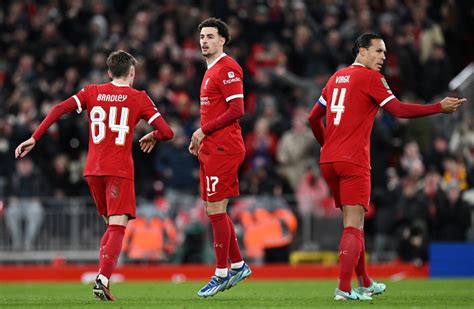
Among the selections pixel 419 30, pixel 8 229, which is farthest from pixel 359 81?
pixel 419 30

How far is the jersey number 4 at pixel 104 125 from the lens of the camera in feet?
42.6

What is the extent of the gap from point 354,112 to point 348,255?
5.00 ft

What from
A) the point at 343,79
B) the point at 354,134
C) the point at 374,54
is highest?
the point at 374,54

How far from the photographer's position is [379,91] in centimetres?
1259

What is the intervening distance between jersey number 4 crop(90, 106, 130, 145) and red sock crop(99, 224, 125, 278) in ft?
3.08

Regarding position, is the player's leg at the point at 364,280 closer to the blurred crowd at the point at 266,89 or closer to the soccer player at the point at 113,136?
the soccer player at the point at 113,136

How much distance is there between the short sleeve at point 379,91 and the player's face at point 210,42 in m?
1.84

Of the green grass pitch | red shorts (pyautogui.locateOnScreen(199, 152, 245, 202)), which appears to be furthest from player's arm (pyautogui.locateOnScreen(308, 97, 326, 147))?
the green grass pitch

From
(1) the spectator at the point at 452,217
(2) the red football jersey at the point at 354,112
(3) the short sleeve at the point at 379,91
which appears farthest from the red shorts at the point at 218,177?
(1) the spectator at the point at 452,217

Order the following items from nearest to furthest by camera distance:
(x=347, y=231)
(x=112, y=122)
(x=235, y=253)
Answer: (x=347, y=231)
(x=112, y=122)
(x=235, y=253)

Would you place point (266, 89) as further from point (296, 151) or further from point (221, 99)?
point (221, 99)

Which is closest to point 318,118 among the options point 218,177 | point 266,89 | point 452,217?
point 218,177

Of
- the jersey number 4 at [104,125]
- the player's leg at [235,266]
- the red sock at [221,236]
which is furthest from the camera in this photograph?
the player's leg at [235,266]

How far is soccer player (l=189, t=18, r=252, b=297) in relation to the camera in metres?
13.1
